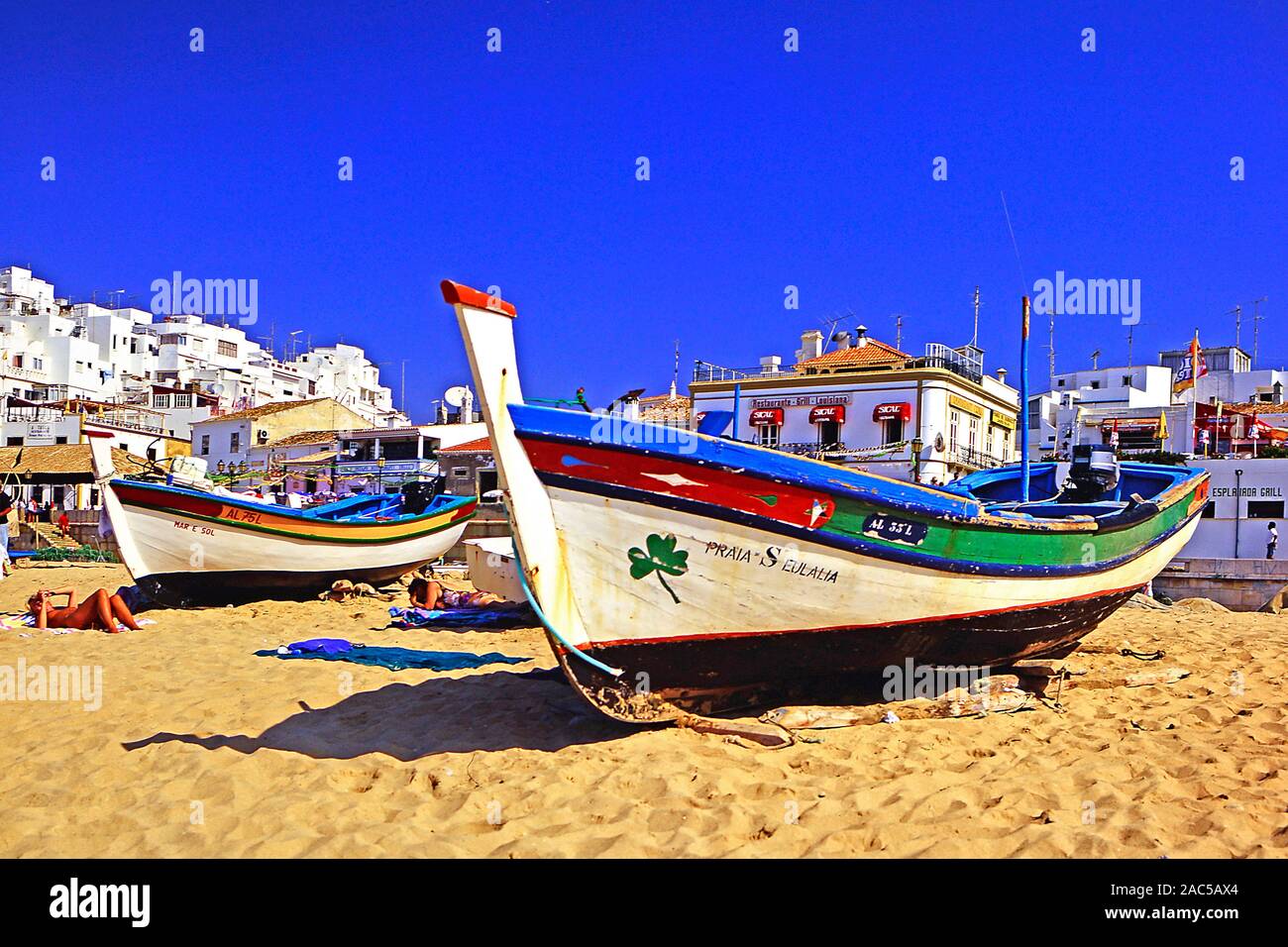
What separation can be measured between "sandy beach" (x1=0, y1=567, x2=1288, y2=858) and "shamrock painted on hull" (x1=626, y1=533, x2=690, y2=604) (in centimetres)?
110

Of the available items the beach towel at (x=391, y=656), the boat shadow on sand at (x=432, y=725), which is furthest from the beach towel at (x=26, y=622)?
the boat shadow on sand at (x=432, y=725)

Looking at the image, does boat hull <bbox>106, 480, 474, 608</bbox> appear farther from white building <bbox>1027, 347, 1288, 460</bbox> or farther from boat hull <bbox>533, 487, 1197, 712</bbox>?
white building <bbox>1027, 347, 1288, 460</bbox>

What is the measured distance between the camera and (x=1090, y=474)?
8.91 m

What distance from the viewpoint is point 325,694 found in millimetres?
6793

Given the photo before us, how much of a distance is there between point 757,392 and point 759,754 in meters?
28.4

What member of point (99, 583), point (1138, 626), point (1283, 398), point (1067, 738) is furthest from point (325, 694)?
point (1283, 398)

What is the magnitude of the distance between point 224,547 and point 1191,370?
4757 cm

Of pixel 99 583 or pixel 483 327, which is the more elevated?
pixel 483 327

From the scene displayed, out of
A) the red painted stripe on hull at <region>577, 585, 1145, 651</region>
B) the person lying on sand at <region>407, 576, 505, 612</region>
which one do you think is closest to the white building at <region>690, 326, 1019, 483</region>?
the person lying on sand at <region>407, 576, 505, 612</region>

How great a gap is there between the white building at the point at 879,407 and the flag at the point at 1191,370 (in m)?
9.53

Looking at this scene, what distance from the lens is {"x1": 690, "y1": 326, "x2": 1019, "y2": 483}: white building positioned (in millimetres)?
29281

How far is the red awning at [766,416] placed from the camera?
105ft

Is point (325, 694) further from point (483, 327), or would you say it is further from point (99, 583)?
point (99, 583)

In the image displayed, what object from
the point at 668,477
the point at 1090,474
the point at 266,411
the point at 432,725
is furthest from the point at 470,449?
the point at 668,477
